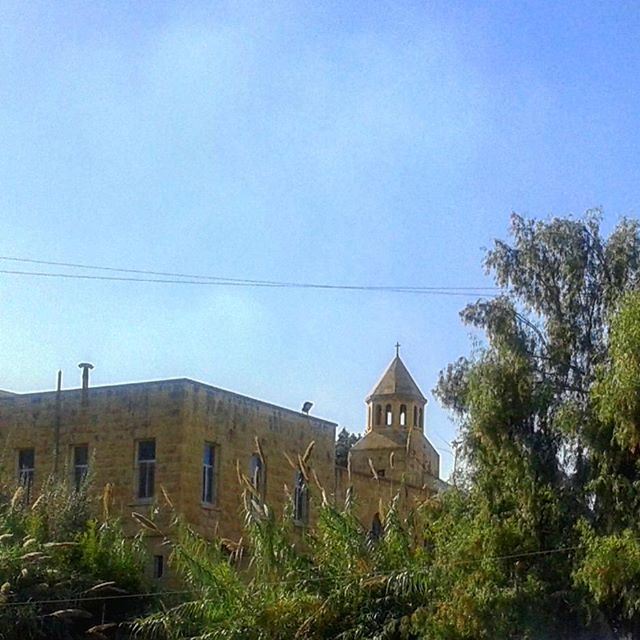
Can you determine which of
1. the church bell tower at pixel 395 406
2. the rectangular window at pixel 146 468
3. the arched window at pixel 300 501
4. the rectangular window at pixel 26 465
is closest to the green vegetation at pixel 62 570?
the rectangular window at pixel 146 468

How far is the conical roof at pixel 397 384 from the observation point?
4967cm

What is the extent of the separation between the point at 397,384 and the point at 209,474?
759 inches

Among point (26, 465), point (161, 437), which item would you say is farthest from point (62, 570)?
point (26, 465)

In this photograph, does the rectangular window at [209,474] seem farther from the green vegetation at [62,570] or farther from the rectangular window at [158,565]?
the green vegetation at [62,570]

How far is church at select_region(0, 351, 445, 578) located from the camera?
100 ft

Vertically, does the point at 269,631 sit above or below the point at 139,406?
below

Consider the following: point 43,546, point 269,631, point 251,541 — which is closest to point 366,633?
point 269,631

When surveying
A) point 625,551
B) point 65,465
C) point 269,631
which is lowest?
point 269,631

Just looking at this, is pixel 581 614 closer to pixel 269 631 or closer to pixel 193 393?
pixel 269 631

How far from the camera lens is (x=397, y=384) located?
1964 inches

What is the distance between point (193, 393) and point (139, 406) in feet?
4.77

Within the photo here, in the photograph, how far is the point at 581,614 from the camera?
18.0 meters

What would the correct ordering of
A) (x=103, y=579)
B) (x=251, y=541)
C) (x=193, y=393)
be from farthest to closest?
(x=193, y=393)
(x=103, y=579)
(x=251, y=541)

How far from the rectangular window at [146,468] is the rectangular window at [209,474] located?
1237mm
